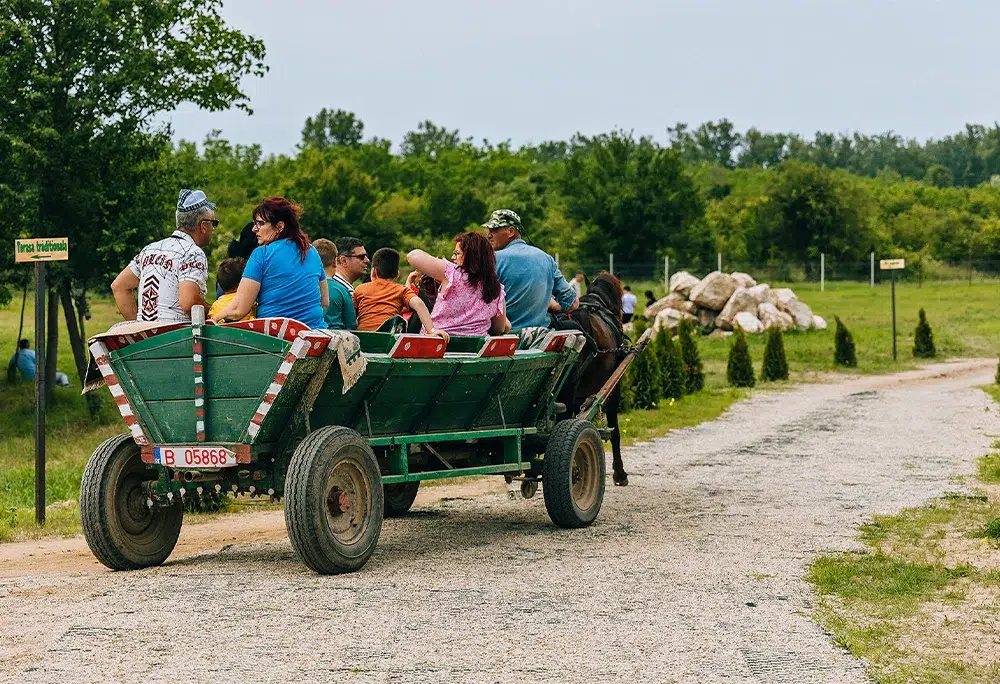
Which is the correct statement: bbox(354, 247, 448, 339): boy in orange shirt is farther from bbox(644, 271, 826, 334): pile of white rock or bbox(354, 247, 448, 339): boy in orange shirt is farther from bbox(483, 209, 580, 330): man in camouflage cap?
bbox(644, 271, 826, 334): pile of white rock

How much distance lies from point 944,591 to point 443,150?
9032cm

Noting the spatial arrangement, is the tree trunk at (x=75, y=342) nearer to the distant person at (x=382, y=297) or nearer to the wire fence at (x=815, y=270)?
the distant person at (x=382, y=297)

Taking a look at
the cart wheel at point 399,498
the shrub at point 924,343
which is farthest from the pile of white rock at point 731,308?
the cart wheel at point 399,498

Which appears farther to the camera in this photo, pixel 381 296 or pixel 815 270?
pixel 815 270

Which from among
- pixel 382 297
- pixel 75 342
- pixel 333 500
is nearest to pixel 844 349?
pixel 75 342

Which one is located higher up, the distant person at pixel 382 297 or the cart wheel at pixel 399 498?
the distant person at pixel 382 297

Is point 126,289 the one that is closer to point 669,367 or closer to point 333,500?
point 333,500

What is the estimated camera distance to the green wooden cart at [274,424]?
7.33 m

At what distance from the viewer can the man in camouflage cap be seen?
10234 mm

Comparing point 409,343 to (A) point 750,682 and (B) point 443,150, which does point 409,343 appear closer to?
(A) point 750,682

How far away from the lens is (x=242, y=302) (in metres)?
7.84

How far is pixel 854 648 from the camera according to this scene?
624 centimetres

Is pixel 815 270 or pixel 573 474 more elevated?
pixel 815 270

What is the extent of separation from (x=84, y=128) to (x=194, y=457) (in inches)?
812
